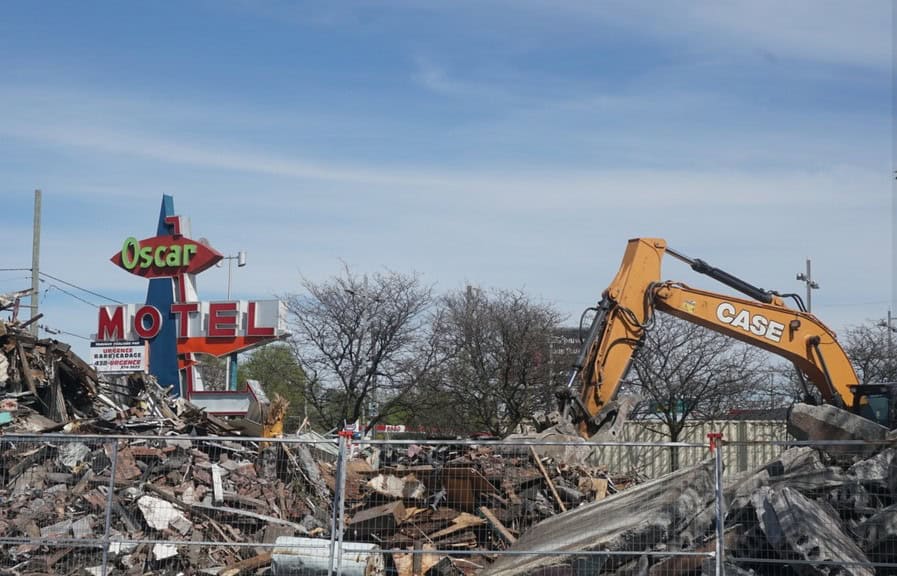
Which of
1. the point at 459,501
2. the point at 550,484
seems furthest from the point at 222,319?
the point at 459,501

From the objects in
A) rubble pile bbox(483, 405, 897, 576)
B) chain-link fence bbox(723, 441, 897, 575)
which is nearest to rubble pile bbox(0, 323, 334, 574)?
rubble pile bbox(483, 405, 897, 576)

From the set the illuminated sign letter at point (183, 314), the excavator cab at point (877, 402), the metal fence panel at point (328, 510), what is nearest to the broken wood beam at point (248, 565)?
the metal fence panel at point (328, 510)

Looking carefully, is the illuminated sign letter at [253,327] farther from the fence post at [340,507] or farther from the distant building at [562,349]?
the fence post at [340,507]

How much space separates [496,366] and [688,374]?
695 centimetres

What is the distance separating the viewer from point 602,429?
55.3 ft

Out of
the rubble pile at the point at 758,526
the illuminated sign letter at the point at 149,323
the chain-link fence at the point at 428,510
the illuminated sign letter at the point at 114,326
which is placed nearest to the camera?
the rubble pile at the point at 758,526

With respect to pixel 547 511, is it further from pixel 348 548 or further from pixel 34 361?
pixel 34 361

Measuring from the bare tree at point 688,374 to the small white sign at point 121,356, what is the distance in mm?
17068

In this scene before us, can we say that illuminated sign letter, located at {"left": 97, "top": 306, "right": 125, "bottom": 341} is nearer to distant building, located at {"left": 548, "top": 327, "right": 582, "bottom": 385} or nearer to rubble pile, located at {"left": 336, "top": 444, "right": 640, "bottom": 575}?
distant building, located at {"left": 548, "top": 327, "right": 582, "bottom": 385}

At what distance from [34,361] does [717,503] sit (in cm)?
1463

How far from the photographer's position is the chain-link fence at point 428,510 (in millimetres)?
10484

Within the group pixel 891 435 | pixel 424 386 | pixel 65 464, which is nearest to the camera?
pixel 891 435

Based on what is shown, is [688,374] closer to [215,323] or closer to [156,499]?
[215,323]

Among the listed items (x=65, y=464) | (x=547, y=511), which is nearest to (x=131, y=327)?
(x=65, y=464)
